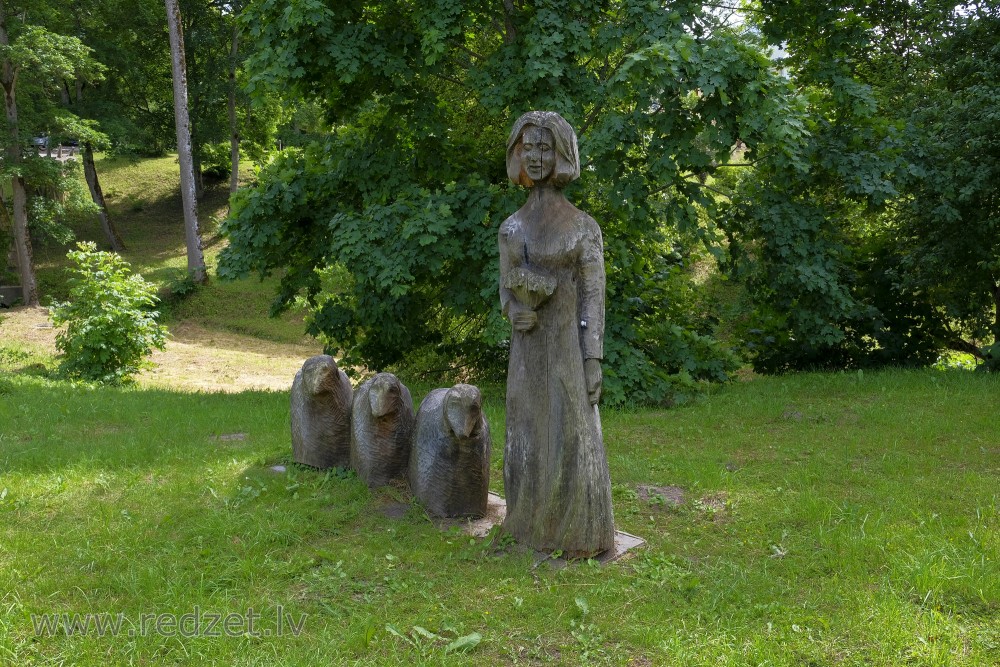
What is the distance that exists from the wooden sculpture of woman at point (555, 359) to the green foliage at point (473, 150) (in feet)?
10.9

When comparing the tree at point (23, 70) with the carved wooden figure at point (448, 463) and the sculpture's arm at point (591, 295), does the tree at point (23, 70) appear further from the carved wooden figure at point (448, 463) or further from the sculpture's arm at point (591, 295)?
the sculpture's arm at point (591, 295)

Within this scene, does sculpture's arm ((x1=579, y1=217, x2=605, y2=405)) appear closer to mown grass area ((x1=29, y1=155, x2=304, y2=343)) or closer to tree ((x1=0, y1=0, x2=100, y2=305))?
mown grass area ((x1=29, y1=155, x2=304, y2=343))

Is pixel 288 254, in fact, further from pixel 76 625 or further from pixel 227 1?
pixel 227 1

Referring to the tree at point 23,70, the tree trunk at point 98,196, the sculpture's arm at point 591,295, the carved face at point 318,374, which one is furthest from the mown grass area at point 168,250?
the sculpture's arm at point 591,295

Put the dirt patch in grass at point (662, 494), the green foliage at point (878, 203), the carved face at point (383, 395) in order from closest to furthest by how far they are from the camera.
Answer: the carved face at point (383, 395), the dirt patch in grass at point (662, 494), the green foliage at point (878, 203)

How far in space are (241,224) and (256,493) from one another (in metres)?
5.28

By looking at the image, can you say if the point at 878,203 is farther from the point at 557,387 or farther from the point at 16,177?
the point at 16,177

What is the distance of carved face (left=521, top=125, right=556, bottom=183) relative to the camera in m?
5.13

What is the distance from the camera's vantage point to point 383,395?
614 centimetres

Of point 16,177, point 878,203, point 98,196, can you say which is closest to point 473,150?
point 878,203

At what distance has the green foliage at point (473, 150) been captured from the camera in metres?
8.75

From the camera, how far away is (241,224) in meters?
10.6

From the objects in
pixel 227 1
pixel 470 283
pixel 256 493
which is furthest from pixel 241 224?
pixel 227 1

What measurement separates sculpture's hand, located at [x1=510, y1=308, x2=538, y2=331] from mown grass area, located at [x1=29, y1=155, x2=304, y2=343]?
13.3 m
